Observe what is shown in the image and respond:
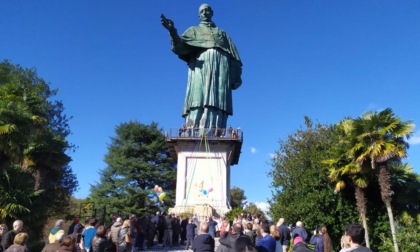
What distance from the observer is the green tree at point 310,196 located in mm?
15367

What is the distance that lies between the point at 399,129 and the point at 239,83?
57.7 feet

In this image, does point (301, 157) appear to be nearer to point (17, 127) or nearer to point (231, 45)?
point (17, 127)

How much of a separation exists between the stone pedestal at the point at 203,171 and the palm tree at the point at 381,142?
11.6m

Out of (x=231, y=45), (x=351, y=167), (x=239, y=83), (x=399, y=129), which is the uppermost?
(x=231, y=45)

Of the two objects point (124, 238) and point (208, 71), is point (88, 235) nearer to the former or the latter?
point (124, 238)

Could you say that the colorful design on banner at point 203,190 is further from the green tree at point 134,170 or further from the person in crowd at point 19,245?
the person in crowd at point 19,245

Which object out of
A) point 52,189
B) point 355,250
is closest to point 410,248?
point 355,250

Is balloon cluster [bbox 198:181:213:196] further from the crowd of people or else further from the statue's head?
the statue's head

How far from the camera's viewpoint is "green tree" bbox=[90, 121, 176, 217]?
37.3m

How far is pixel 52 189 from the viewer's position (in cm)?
2809

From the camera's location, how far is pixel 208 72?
92.7ft

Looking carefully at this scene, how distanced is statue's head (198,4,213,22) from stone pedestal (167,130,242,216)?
34.3 feet

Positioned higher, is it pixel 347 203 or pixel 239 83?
pixel 239 83

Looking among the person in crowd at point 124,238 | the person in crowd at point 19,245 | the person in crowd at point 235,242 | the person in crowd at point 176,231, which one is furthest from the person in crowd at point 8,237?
the person in crowd at point 176,231
